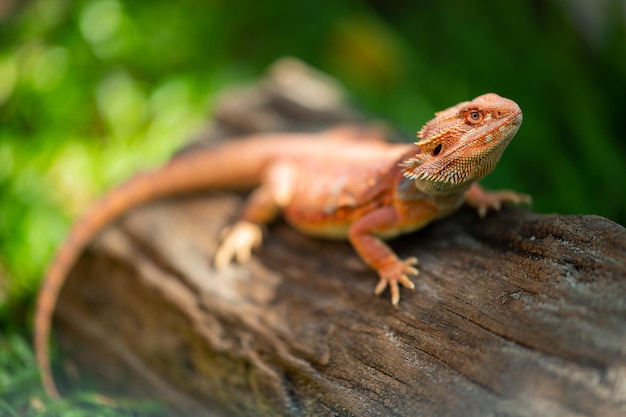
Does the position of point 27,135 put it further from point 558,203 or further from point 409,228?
point 558,203

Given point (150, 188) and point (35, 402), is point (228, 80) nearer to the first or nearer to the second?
point (150, 188)

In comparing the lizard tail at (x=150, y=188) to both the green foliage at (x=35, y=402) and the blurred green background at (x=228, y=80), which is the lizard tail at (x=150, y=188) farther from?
the blurred green background at (x=228, y=80)

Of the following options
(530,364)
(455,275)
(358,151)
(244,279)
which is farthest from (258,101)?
(530,364)

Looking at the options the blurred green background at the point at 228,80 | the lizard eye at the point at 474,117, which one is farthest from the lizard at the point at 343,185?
the blurred green background at the point at 228,80

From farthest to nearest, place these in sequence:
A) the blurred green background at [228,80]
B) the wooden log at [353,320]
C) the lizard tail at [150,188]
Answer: the blurred green background at [228,80] → the lizard tail at [150,188] → the wooden log at [353,320]

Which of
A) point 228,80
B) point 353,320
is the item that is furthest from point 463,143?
point 228,80

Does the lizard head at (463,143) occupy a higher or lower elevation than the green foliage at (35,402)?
higher
